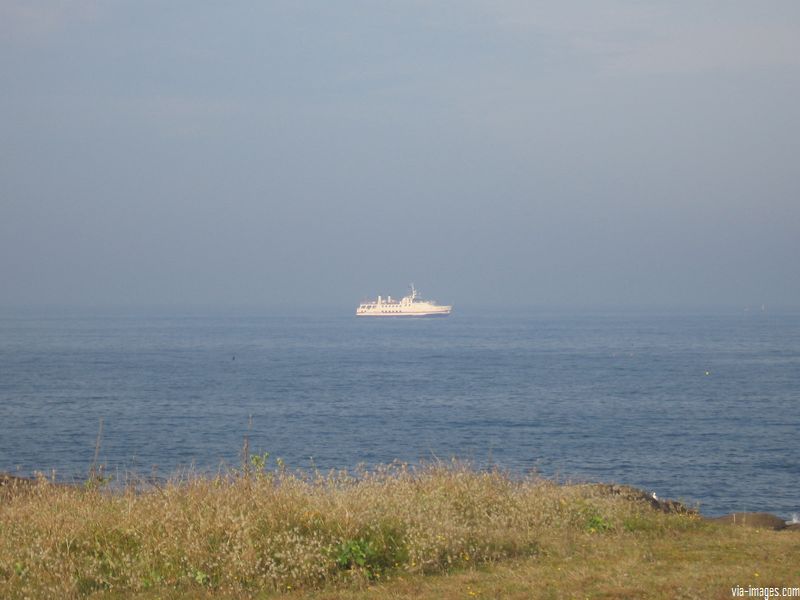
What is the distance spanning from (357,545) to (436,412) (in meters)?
32.5

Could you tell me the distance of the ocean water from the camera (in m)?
26.4

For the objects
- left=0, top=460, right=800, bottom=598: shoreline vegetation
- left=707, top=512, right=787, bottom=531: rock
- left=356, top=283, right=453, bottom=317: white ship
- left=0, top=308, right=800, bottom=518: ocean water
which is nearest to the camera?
left=0, top=460, right=800, bottom=598: shoreline vegetation

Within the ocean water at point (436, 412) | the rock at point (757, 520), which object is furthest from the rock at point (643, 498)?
the ocean water at point (436, 412)

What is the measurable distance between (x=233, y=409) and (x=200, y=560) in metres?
34.6

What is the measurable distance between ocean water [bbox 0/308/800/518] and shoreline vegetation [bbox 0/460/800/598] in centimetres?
305

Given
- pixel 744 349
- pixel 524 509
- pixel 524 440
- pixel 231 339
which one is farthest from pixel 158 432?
pixel 231 339

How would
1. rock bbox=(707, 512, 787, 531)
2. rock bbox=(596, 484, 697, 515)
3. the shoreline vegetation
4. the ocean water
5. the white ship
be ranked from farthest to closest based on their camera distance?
the white ship
the ocean water
rock bbox=(707, 512, 787, 531)
rock bbox=(596, 484, 697, 515)
the shoreline vegetation

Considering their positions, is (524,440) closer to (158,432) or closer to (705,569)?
(158,432)

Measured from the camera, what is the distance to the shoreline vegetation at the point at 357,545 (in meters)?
6.93

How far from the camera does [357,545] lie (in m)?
7.58

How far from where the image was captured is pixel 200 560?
23.9ft

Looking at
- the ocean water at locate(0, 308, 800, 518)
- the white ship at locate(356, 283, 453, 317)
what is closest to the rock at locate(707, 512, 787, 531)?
the ocean water at locate(0, 308, 800, 518)

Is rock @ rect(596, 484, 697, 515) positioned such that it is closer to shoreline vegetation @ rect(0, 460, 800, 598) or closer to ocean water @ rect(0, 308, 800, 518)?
ocean water @ rect(0, 308, 800, 518)

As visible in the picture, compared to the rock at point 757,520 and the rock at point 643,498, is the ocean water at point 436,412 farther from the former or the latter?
the rock at point 757,520
